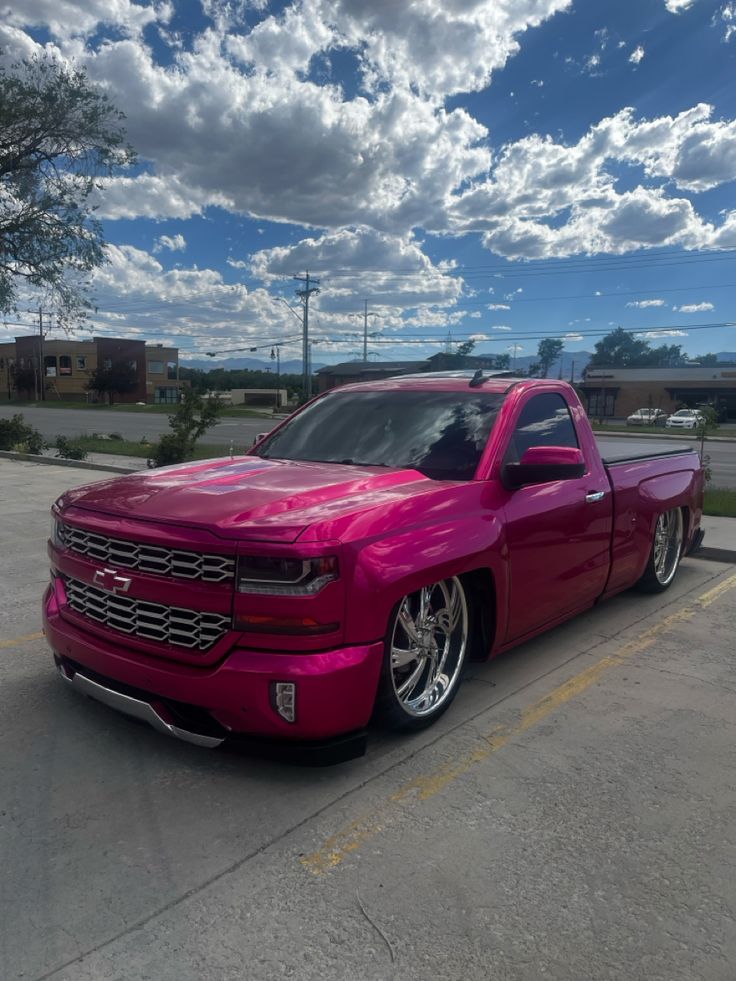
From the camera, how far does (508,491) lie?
3900mm

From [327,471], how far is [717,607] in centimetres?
380

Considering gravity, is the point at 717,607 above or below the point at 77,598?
below

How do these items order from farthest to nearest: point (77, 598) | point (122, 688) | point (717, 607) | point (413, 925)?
point (717, 607) < point (77, 598) < point (122, 688) < point (413, 925)

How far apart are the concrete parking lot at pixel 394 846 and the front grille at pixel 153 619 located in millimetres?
607

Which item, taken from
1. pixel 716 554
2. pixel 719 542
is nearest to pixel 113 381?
pixel 719 542

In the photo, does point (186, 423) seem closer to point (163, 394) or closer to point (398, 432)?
point (398, 432)

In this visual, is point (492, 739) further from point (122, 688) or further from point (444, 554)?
point (122, 688)

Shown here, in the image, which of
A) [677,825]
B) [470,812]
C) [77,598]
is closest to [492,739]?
[470,812]

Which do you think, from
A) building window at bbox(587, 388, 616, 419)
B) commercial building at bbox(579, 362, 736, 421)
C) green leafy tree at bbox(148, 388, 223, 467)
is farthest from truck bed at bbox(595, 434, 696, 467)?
building window at bbox(587, 388, 616, 419)

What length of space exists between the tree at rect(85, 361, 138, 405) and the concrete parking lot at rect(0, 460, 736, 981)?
77.1m

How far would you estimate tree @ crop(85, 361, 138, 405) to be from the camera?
7744 cm

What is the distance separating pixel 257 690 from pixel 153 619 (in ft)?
1.95

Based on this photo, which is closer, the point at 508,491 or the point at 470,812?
the point at 470,812

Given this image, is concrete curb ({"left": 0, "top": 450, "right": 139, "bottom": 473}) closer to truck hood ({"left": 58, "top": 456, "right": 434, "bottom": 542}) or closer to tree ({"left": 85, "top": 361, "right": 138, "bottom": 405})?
truck hood ({"left": 58, "top": 456, "right": 434, "bottom": 542})
